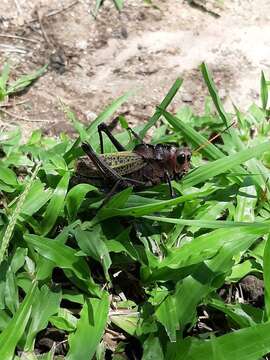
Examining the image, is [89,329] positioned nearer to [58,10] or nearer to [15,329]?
[15,329]

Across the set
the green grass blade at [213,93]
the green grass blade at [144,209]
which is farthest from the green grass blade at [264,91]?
the green grass blade at [144,209]

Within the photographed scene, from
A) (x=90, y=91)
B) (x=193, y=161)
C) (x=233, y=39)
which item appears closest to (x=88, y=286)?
(x=193, y=161)

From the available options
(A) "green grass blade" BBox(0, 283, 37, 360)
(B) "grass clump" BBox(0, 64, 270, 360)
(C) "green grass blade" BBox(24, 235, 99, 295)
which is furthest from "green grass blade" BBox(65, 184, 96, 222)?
(A) "green grass blade" BBox(0, 283, 37, 360)

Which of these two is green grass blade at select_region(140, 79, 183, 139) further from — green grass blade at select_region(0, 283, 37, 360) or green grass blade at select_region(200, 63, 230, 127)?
green grass blade at select_region(0, 283, 37, 360)

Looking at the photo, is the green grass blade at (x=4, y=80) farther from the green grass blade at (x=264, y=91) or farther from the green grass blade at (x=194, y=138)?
the green grass blade at (x=264, y=91)

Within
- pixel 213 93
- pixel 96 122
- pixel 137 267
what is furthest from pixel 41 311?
pixel 213 93
